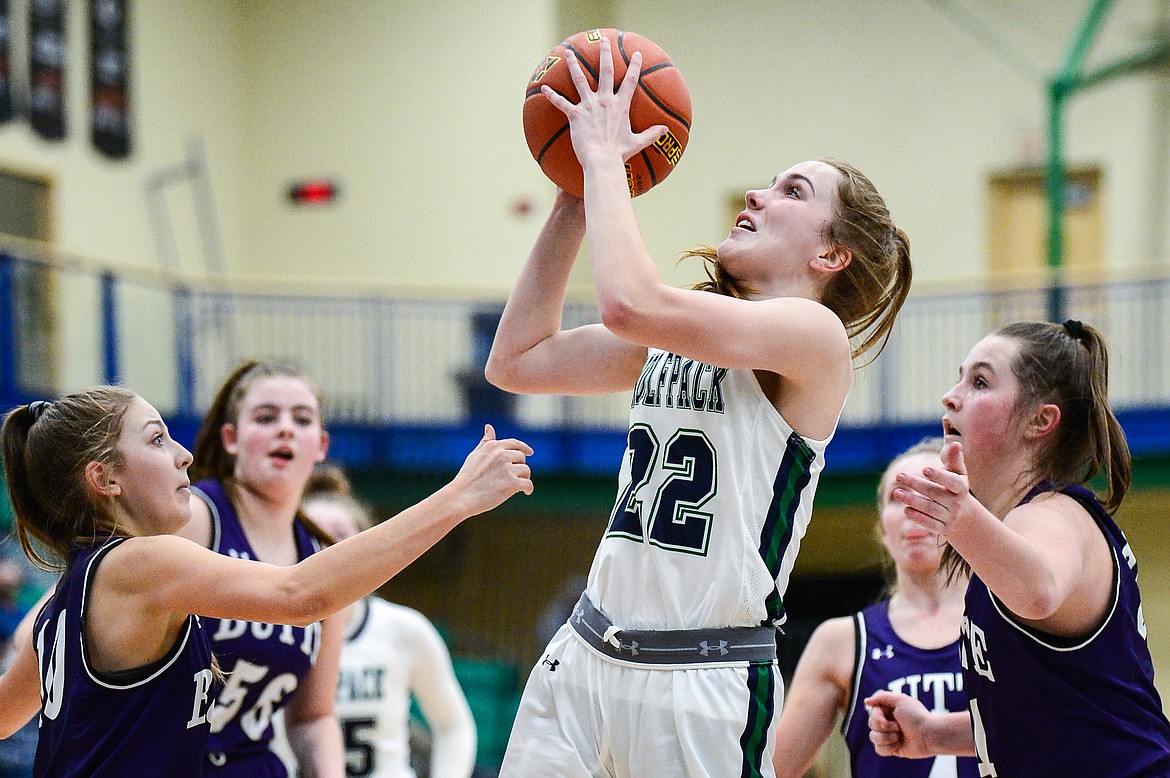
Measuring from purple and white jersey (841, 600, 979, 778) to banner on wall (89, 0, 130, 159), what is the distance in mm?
12148

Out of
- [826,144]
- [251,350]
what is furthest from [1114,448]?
[826,144]

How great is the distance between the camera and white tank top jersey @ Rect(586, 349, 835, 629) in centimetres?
255

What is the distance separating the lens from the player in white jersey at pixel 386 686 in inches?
195

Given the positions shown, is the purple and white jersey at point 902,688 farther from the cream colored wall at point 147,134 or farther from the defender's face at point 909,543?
the cream colored wall at point 147,134

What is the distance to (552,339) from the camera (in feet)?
9.86

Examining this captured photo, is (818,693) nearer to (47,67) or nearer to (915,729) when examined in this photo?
(915,729)

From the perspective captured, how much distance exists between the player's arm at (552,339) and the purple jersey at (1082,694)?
0.95 metres

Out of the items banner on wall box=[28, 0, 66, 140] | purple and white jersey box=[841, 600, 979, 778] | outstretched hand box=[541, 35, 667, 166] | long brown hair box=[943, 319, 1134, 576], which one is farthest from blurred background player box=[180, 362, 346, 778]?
banner on wall box=[28, 0, 66, 140]

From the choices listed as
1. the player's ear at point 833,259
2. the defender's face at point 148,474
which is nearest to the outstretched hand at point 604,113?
the player's ear at point 833,259

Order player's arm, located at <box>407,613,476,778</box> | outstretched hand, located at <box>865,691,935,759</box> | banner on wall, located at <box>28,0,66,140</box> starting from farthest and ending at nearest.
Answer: banner on wall, located at <box>28,0,66,140</box>
player's arm, located at <box>407,613,476,778</box>
outstretched hand, located at <box>865,691,935,759</box>

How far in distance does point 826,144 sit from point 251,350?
21.1 ft

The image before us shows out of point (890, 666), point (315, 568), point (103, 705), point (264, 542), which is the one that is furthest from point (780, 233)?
point (264, 542)

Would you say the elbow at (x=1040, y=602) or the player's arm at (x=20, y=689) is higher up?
the elbow at (x=1040, y=602)

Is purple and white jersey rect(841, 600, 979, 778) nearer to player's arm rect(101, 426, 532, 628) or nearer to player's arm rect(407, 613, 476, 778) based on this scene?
player's arm rect(101, 426, 532, 628)
